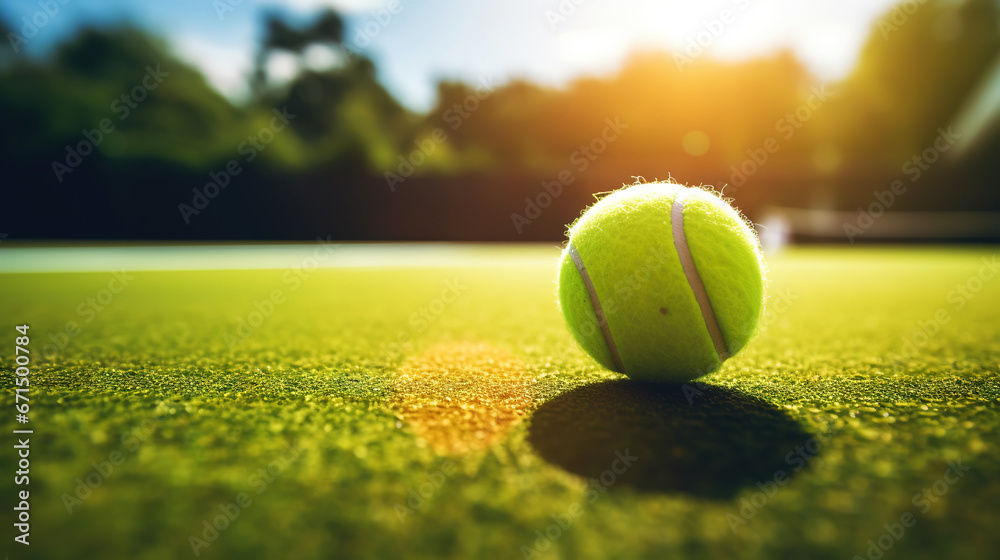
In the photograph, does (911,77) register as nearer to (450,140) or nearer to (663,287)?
(450,140)

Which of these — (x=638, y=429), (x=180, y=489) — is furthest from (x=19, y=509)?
(x=638, y=429)

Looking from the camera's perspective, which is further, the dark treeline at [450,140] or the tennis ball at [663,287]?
the dark treeline at [450,140]

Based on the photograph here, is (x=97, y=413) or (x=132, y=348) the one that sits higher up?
(x=97, y=413)

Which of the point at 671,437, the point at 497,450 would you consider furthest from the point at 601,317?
the point at 497,450

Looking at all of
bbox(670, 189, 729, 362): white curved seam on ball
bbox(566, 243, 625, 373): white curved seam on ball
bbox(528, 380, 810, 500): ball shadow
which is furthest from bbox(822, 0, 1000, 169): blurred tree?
bbox(528, 380, 810, 500): ball shadow

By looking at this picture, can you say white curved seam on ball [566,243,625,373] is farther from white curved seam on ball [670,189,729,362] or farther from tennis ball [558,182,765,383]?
white curved seam on ball [670,189,729,362]

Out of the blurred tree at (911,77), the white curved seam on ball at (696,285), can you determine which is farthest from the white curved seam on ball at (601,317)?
the blurred tree at (911,77)

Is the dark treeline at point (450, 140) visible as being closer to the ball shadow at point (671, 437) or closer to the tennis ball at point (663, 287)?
the tennis ball at point (663, 287)

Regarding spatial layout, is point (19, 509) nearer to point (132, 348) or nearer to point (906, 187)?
point (132, 348)
